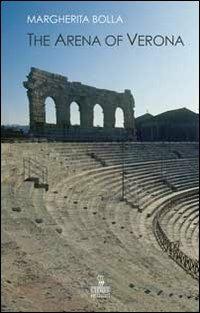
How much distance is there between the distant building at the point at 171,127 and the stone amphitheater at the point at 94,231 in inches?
800

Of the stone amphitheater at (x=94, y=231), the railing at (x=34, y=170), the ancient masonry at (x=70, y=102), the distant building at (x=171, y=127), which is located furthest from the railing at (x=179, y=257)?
the distant building at (x=171, y=127)

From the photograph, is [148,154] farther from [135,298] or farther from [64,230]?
[135,298]

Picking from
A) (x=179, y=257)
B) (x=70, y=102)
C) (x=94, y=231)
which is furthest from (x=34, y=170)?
(x=70, y=102)

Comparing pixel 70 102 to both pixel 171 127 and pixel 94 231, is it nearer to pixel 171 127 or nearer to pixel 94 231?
pixel 171 127

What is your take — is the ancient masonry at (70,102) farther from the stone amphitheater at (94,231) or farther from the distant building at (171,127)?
the distant building at (171,127)

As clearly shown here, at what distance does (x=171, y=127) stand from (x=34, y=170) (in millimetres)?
31632

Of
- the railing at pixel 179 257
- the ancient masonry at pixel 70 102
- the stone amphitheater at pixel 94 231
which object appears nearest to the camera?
the stone amphitheater at pixel 94 231

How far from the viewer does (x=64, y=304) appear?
6.41 m

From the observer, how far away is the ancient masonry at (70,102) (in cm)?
2894

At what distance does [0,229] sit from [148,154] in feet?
65.3

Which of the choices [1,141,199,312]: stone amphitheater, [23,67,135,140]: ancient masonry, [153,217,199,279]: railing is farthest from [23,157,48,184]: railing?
[23,67,135,140]: ancient masonry

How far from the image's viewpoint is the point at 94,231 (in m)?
11.7

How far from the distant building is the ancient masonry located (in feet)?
27.7

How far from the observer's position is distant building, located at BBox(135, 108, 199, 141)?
45969 mm
